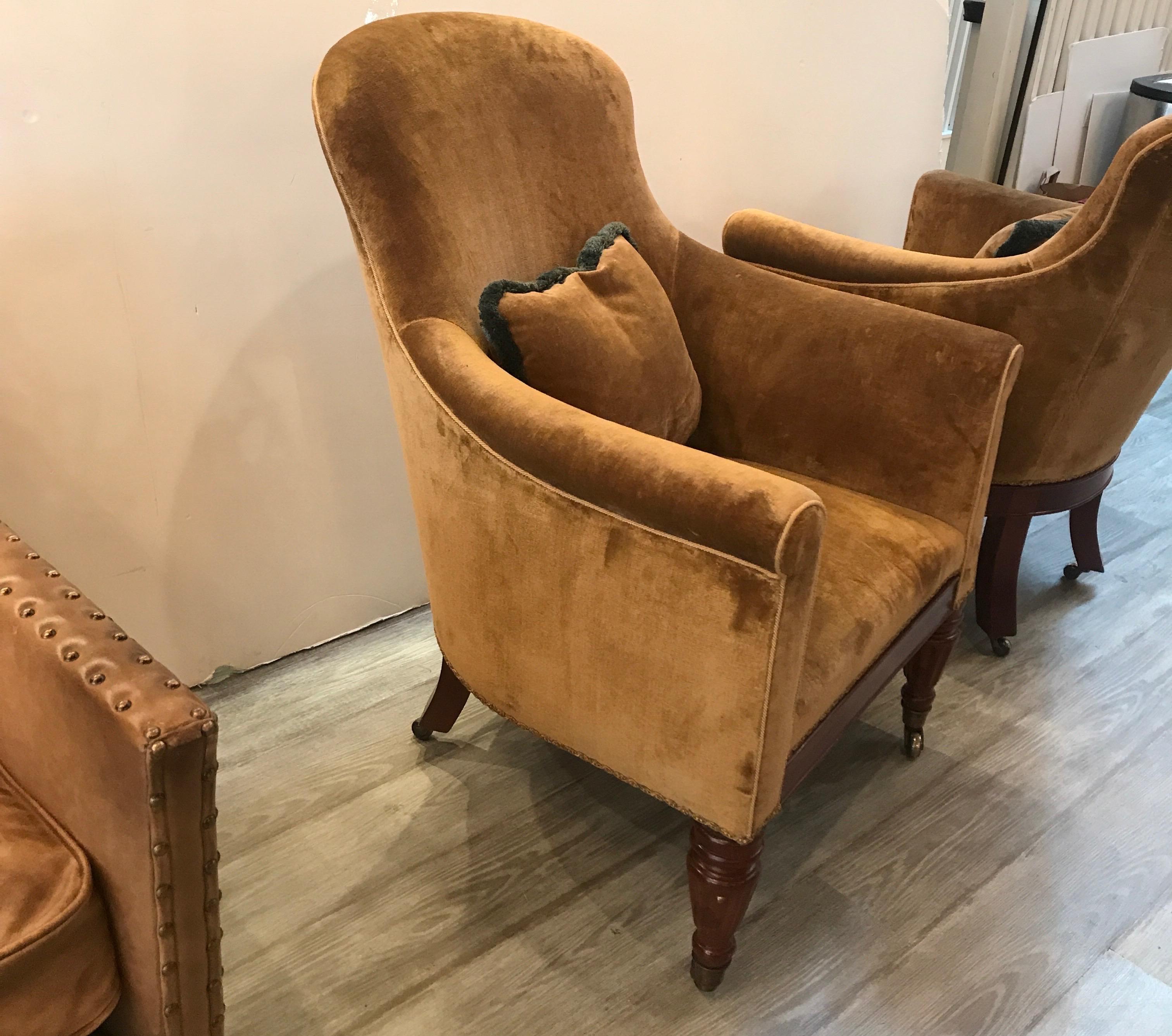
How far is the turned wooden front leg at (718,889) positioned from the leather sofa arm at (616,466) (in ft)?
1.28

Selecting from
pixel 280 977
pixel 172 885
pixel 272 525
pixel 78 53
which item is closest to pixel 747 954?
pixel 280 977

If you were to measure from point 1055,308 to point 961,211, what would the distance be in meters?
0.75

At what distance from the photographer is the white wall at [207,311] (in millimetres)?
1295

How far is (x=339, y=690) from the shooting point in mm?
1708

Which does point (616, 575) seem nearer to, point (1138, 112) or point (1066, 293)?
point (1066, 293)

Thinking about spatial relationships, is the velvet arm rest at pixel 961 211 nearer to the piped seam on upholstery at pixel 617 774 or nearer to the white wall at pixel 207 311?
the white wall at pixel 207 311

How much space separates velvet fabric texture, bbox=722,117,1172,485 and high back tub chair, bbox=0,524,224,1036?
123 cm

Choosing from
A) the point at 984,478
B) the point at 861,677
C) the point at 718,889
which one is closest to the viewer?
the point at 718,889

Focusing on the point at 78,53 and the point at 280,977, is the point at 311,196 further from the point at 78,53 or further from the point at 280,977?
the point at 280,977

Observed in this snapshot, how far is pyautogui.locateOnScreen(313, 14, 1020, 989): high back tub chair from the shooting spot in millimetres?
991

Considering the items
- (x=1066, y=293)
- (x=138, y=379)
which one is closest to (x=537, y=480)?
Result: (x=138, y=379)

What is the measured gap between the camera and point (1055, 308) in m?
1.54

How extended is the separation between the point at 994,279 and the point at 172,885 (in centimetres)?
141

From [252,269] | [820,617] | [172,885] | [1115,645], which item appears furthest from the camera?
[1115,645]
